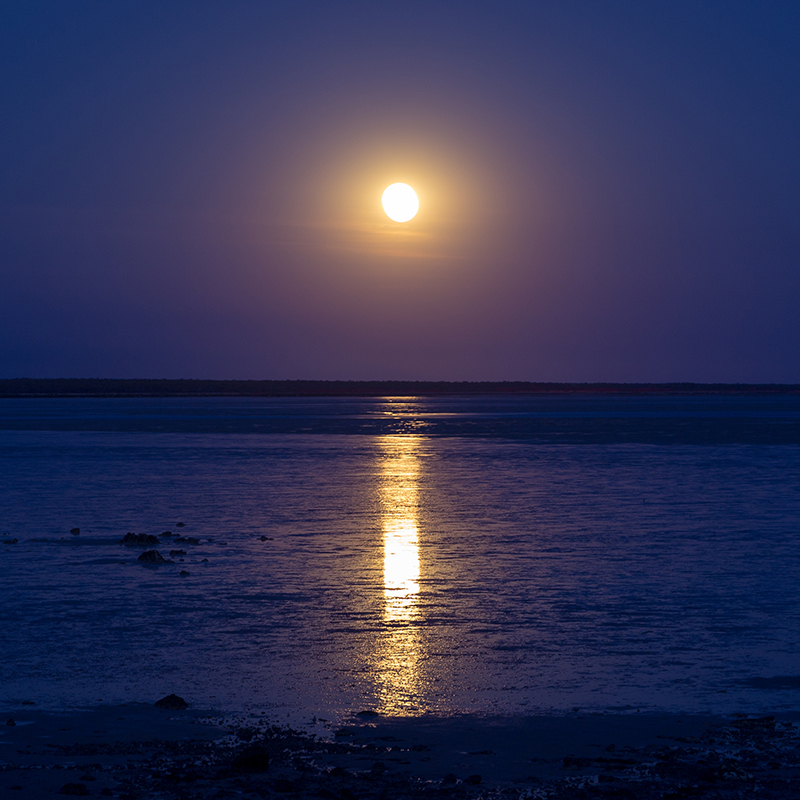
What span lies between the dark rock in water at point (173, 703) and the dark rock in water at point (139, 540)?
24.2 feet

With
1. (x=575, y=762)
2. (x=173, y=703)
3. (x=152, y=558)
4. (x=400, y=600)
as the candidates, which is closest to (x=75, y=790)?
(x=173, y=703)

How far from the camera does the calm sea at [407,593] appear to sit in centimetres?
755

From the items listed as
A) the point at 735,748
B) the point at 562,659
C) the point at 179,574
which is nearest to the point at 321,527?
the point at 179,574

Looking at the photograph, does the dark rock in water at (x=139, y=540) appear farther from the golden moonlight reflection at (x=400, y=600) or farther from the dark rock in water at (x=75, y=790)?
the dark rock in water at (x=75, y=790)

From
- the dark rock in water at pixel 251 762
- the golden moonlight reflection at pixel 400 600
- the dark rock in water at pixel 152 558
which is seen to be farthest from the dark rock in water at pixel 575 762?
the dark rock in water at pixel 152 558

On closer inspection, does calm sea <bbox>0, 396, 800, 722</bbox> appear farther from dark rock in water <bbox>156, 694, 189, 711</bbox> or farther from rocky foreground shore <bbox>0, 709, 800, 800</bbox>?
rocky foreground shore <bbox>0, 709, 800, 800</bbox>

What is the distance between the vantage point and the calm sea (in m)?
7.55

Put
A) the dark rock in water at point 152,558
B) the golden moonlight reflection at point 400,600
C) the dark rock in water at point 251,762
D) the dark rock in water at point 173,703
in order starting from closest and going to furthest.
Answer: the dark rock in water at point 251,762 < the dark rock in water at point 173,703 < the golden moonlight reflection at point 400,600 < the dark rock in water at point 152,558

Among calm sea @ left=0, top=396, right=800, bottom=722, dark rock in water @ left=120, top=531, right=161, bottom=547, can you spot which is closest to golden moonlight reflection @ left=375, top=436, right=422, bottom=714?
calm sea @ left=0, top=396, right=800, bottom=722

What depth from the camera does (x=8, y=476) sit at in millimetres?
25156

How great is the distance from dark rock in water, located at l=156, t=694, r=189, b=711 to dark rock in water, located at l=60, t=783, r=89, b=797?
1.44 metres

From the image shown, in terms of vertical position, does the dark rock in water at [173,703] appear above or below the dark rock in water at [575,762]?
above

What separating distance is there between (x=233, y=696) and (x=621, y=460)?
23.6m

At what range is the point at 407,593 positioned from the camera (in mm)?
10805
